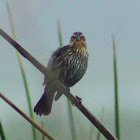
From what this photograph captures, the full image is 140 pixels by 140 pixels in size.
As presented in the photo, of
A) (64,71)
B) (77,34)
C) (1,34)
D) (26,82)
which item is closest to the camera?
(1,34)

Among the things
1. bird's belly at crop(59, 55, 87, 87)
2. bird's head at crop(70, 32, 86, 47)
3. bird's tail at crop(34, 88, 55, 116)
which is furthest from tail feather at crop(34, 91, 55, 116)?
bird's head at crop(70, 32, 86, 47)

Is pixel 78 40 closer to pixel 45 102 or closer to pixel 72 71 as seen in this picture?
pixel 72 71

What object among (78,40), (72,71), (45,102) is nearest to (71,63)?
(72,71)

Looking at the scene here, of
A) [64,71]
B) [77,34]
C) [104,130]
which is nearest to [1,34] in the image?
[104,130]

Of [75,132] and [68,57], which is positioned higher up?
[68,57]

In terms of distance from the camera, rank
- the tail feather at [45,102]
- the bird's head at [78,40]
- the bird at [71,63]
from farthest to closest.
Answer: the bird's head at [78,40]
the bird at [71,63]
the tail feather at [45,102]

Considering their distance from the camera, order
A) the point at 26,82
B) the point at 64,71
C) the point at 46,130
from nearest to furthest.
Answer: the point at 46,130 → the point at 26,82 → the point at 64,71

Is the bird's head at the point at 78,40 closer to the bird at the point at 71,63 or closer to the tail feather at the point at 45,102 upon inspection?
the bird at the point at 71,63

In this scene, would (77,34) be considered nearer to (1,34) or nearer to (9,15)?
(9,15)

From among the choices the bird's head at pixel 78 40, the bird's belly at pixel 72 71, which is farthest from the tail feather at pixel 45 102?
the bird's head at pixel 78 40

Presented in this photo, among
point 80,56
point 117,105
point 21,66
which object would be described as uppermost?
point 80,56

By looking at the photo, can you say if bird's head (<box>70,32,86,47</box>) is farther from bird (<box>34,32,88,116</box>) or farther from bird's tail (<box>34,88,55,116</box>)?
bird's tail (<box>34,88,55,116</box>)
